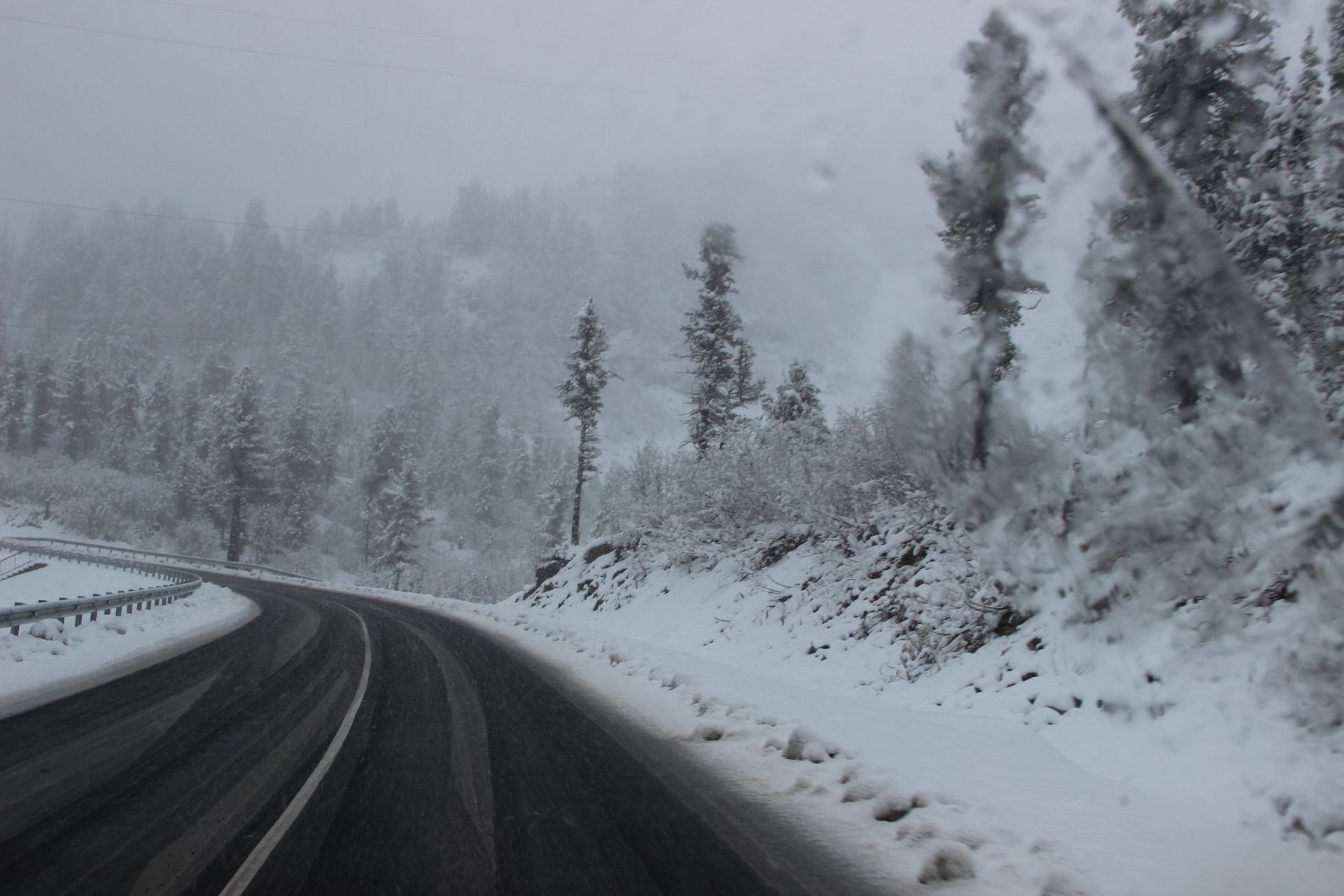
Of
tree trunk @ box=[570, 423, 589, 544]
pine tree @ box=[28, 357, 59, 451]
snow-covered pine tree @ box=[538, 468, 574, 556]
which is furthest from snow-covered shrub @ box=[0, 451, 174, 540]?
tree trunk @ box=[570, 423, 589, 544]

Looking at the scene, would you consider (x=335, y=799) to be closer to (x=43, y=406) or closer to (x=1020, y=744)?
(x=1020, y=744)

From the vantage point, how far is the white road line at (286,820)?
10.7 ft

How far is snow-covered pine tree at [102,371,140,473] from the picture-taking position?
79812 mm

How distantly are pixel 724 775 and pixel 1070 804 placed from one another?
8.08ft

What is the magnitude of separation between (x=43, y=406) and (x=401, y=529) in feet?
206

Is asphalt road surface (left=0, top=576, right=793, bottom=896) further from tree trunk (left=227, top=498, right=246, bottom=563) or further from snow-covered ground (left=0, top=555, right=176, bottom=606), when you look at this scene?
tree trunk (left=227, top=498, right=246, bottom=563)

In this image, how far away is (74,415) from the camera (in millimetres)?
79938

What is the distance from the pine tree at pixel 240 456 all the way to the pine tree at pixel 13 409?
41389 millimetres

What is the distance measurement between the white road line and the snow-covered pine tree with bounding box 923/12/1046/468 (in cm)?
702

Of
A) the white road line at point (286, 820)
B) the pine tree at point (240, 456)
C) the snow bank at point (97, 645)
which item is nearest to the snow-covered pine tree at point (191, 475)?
the pine tree at point (240, 456)

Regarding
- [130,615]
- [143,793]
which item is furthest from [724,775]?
[130,615]

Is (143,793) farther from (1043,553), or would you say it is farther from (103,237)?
(103,237)

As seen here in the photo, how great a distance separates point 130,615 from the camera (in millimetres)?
16391

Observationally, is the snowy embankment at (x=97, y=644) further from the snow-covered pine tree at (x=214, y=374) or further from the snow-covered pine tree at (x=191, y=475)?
the snow-covered pine tree at (x=214, y=374)
